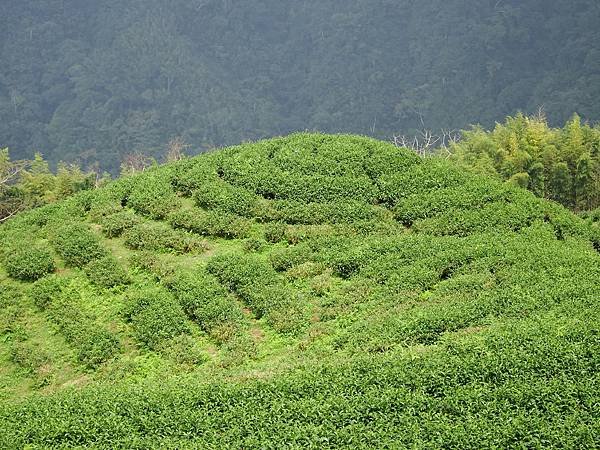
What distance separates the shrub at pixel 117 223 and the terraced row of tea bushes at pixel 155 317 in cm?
395

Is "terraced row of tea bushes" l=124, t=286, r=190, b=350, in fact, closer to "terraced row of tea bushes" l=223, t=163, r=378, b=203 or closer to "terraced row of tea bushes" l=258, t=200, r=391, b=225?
"terraced row of tea bushes" l=258, t=200, r=391, b=225

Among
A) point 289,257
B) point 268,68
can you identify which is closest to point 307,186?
point 289,257

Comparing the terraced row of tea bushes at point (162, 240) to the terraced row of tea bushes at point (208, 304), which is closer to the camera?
the terraced row of tea bushes at point (208, 304)

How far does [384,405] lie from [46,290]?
37.6ft

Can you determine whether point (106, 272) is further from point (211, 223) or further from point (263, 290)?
point (263, 290)

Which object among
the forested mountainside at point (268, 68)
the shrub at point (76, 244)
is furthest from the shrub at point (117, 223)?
the forested mountainside at point (268, 68)

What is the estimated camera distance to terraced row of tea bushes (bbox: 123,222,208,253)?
72.2ft

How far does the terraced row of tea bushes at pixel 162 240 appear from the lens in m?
22.0

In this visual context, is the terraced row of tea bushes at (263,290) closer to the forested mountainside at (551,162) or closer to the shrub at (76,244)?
the shrub at (76,244)

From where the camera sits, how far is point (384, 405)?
44.9ft

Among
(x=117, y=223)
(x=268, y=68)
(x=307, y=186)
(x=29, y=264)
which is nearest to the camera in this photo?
(x=29, y=264)

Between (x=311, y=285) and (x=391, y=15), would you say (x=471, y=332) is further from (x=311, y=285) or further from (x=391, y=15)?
(x=391, y=15)

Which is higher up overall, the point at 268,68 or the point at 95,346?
the point at 268,68

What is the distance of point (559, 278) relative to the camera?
1748cm
